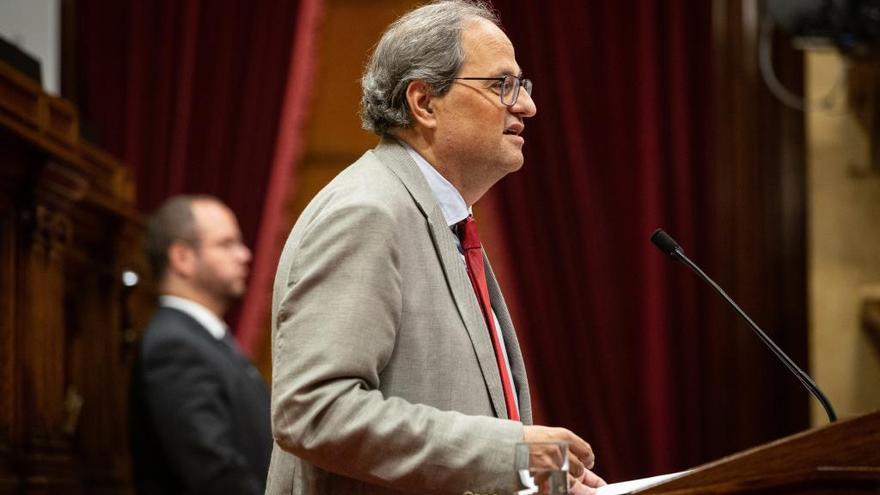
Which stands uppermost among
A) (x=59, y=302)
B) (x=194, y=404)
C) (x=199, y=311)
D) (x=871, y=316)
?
(x=59, y=302)

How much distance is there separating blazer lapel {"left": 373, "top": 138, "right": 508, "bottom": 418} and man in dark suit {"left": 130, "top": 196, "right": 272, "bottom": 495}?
191cm

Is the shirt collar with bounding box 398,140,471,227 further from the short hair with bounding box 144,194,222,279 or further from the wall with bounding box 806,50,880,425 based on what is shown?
the wall with bounding box 806,50,880,425

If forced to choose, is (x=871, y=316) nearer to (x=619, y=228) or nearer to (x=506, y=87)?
(x=619, y=228)

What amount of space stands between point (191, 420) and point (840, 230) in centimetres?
259

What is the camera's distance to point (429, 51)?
7.29 feet

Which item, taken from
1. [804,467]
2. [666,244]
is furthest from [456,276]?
[804,467]

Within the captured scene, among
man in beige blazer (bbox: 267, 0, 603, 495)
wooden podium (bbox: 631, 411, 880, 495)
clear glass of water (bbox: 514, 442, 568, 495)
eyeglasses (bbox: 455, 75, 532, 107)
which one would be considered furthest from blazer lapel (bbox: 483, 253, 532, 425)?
wooden podium (bbox: 631, 411, 880, 495)

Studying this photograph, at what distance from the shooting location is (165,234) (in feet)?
14.5

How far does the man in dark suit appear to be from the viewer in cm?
379

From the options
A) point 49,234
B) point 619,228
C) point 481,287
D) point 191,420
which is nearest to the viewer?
point 481,287

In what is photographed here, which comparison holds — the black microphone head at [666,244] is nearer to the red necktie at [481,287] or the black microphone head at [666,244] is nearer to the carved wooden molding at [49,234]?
the red necktie at [481,287]

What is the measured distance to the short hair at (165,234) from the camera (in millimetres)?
4414

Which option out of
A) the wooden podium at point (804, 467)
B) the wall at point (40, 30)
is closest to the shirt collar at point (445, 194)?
the wooden podium at point (804, 467)

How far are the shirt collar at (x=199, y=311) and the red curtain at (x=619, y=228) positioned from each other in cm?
131
